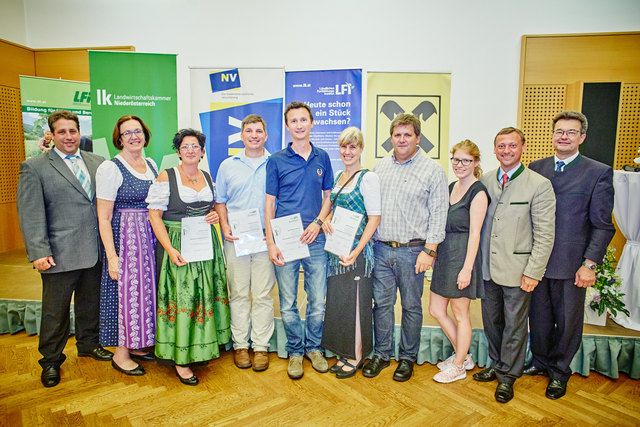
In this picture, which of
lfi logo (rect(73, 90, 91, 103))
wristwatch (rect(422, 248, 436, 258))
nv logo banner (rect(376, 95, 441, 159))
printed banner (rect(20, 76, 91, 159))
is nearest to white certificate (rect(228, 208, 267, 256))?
wristwatch (rect(422, 248, 436, 258))

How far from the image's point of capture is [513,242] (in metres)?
2.19

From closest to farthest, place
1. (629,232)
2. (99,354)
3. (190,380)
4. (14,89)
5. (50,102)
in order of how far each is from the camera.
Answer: (190,380), (99,354), (629,232), (50,102), (14,89)

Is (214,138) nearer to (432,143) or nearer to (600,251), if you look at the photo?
(432,143)

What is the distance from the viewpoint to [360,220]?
2229mm

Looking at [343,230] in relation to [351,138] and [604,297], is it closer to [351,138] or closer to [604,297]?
[351,138]

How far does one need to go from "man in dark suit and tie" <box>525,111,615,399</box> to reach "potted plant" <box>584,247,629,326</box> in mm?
580

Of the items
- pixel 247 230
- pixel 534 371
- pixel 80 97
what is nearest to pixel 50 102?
pixel 80 97

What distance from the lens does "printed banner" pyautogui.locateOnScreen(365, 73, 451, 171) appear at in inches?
171

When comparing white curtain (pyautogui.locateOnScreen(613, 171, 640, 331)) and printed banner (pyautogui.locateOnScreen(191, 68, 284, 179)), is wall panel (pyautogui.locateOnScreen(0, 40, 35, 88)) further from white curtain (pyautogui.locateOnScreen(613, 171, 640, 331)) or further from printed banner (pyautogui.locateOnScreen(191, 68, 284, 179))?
white curtain (pyautogui.locateOnScreen(613, 171, 640, 331))

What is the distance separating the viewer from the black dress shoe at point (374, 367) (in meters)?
2.48

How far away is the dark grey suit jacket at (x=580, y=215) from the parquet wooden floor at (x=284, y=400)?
81 cm

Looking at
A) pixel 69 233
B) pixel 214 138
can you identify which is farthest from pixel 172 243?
pixel 214 138

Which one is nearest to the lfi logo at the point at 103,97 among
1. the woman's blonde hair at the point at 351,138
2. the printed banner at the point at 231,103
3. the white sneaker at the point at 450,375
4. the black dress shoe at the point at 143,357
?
the printed banner at the point at 231,103

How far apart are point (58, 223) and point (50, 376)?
3.28 feet
